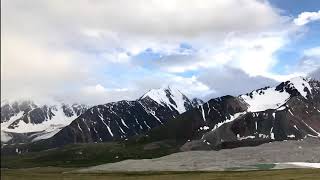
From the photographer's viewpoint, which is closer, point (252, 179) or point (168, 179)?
point (252, 179)

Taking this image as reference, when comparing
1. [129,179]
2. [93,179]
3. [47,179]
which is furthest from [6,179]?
[129,179]

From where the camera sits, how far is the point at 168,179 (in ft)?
Result: 490

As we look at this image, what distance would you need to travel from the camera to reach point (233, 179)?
138m

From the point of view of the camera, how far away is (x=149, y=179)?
152375mm

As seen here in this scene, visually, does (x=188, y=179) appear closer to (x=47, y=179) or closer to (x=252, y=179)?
(x=252, y=179)

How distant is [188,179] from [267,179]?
21.9 metres

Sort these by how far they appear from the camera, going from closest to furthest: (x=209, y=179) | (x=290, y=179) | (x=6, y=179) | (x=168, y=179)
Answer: (x=290, y=179)
(x=209, y=179)
(x=168, y=179)
(x=6, y=179)

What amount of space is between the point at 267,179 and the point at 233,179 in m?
9.35

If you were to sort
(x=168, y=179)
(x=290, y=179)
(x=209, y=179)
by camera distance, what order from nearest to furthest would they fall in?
(x=290, y=179) < (x=209, y=179) < (x=168, y=179)

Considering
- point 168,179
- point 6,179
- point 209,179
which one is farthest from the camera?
point 6,179

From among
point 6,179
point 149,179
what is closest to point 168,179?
point 149,179

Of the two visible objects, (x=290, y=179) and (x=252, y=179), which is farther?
(x=252, y=179)

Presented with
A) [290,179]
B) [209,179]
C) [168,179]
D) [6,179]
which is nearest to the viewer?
[290,179]

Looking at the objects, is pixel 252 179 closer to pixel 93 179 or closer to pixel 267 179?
pixel 267 179
